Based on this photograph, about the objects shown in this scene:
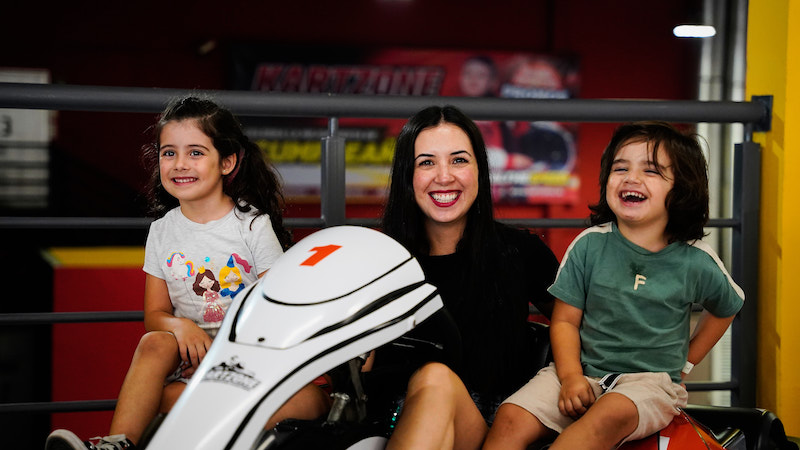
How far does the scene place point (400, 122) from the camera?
20.8 ft

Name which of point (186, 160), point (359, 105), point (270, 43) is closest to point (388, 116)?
point (359, 105)

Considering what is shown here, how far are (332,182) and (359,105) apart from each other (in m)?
0.18

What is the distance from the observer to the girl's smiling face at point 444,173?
4.89 feet

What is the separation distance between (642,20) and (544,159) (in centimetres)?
154

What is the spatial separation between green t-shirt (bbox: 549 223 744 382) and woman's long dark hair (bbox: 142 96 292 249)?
0.60 meters

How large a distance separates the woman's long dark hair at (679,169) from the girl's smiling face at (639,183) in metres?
0.01

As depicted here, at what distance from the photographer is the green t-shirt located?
1441 mm

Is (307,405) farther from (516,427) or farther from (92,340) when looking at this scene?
(92,340)

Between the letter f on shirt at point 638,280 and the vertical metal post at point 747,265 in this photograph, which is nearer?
the letter f on shirt at point 638,280

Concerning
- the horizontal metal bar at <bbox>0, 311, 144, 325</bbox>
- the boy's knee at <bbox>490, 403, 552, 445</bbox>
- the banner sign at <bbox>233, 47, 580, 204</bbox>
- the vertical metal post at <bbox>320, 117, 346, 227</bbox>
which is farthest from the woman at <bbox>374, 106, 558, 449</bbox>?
the banner sign at <bbox>233, 47, 580, 204</bbox>

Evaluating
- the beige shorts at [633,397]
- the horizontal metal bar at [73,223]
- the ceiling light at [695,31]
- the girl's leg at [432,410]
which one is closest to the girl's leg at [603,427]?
the beige shorts at [633,397]

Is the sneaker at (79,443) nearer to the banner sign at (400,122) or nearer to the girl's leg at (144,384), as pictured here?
the girl's leg at (144,384)

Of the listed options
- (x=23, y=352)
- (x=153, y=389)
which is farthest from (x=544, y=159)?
(x=153, y=389)

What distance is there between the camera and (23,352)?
4.24m
